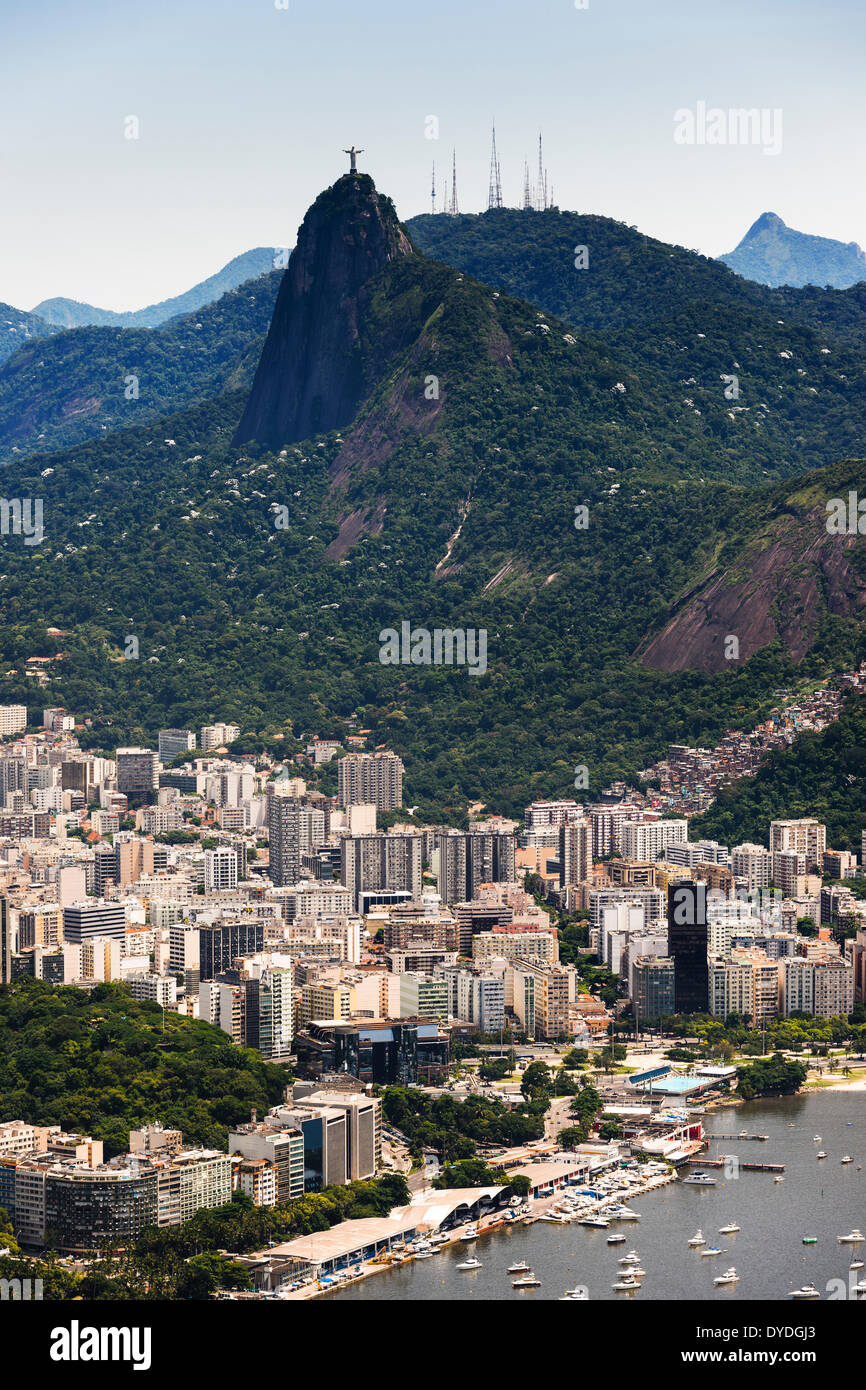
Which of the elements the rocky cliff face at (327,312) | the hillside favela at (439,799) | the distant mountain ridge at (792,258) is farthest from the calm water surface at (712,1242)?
the distant mountain ridge at (792,258)

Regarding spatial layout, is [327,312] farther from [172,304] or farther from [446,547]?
[172,304]

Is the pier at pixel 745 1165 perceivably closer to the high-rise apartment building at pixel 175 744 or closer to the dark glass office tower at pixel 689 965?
the dark glass office tower at pixel 689 965

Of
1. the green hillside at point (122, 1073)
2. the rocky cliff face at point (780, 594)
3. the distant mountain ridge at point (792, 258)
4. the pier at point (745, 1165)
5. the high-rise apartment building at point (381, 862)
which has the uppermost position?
the distant mountain ridge at point (792, 258)

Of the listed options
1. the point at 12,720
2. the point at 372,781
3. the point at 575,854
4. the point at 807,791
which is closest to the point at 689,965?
the point at 575,854

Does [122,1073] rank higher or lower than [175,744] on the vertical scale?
lower

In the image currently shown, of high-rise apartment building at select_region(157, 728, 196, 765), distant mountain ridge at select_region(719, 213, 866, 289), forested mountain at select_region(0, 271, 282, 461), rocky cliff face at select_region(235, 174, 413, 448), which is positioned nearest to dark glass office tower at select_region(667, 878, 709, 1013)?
high-rise apartment building at select_region(157, 728, 196, 765)
